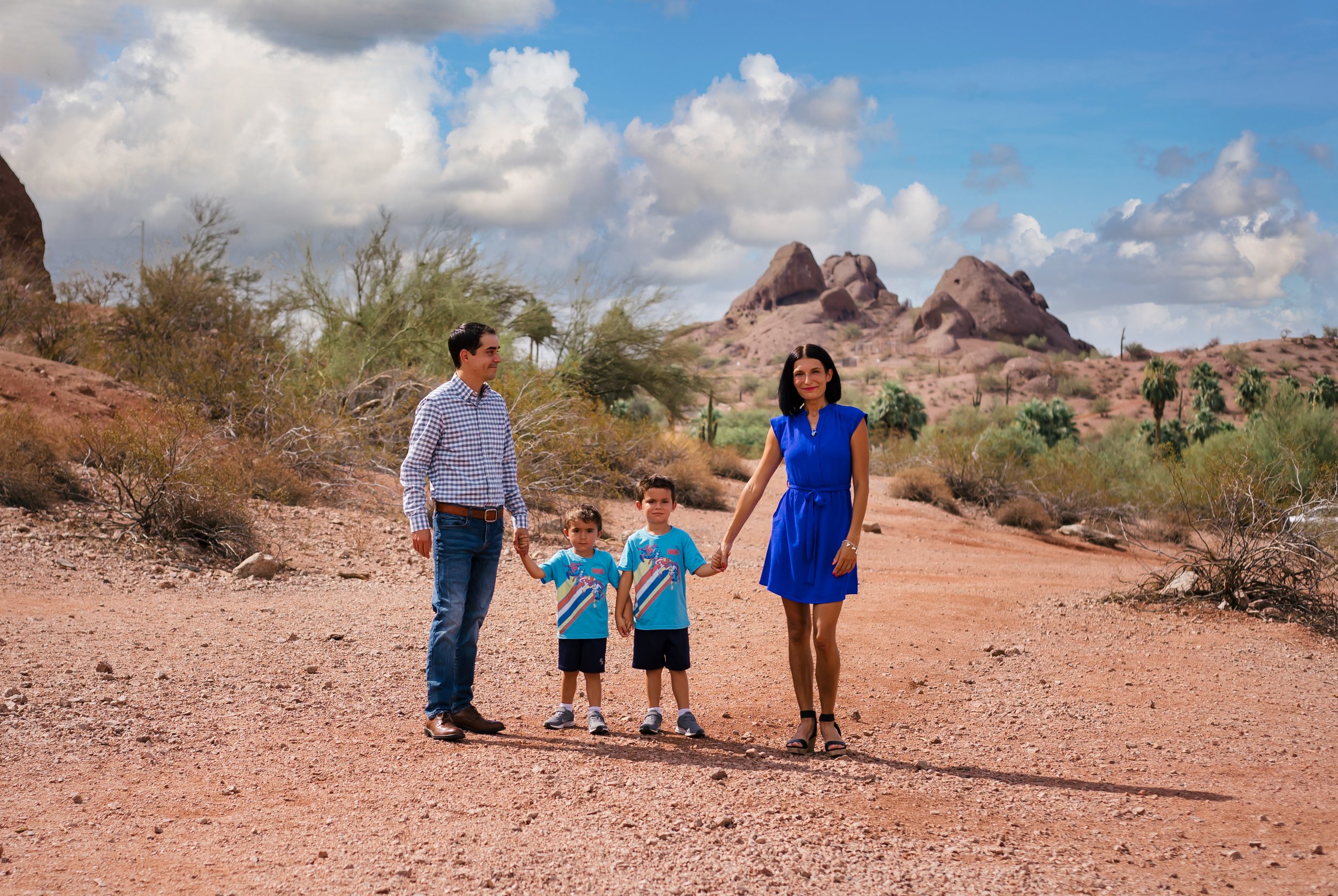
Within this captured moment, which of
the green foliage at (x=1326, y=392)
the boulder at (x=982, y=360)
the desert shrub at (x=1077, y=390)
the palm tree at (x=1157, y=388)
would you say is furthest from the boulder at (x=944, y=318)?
the green foliage at (x=1326, y=392)

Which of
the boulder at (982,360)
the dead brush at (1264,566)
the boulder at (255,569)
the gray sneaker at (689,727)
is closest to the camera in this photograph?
the gray sneaker at (689,727)

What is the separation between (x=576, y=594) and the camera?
5332 mm

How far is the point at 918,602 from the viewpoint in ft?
33.5

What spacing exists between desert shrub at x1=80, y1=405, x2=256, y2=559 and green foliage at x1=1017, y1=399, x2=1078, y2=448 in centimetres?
2455

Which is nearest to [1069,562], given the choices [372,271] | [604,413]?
[604,413]

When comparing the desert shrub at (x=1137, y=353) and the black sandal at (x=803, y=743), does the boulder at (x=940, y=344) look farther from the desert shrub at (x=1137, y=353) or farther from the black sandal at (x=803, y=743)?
the black sandal at (x=803, y=743)

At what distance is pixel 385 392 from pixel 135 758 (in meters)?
13.0

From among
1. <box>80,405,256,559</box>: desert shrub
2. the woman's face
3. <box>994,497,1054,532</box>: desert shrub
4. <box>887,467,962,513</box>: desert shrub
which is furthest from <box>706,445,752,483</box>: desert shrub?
the woman's face

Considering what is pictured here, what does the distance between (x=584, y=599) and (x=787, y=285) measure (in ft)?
324

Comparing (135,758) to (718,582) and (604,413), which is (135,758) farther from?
(604,413)

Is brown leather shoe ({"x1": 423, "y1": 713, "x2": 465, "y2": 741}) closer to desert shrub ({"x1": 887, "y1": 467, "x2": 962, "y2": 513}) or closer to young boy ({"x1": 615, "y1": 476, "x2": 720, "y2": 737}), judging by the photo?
young boy ({"x1": 615, "y1": 476, "x2": 720, "y2": 737})

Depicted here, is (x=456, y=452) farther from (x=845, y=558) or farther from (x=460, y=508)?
(x=845, y=558)

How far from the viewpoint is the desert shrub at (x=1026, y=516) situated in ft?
67.6

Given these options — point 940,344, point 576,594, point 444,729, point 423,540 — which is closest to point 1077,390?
point 940,344
